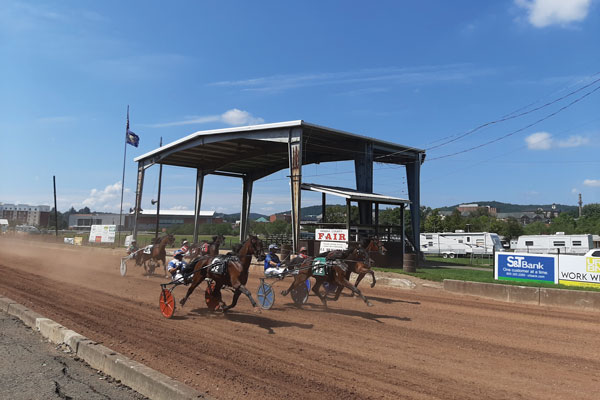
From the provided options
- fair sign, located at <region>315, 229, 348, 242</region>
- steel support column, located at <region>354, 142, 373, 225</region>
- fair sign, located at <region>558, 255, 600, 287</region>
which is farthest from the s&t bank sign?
steel support column, located at <region>354, 142, 373, 225</region>

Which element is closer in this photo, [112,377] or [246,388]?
[246,388]

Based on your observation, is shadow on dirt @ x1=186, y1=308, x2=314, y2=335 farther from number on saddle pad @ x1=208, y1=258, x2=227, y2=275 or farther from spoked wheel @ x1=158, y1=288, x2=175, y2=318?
number on saddle pad @ x1=208, y1=258, x2=227, y2=275

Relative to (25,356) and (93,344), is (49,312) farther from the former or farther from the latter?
(93,344)

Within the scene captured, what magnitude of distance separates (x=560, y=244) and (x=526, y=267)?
26.2m

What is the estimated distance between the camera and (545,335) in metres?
8.84

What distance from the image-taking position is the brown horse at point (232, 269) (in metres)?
9.68

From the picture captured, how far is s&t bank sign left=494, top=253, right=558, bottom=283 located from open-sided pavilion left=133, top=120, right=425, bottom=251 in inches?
338

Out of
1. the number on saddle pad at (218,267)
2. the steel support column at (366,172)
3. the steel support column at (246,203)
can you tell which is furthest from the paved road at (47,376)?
the steel support column at (246,203)

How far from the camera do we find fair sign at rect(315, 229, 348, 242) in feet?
70.3

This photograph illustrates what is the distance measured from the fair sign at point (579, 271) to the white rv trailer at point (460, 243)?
25404mm

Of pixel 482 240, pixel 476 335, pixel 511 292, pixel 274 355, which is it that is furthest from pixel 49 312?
pixel 482 240

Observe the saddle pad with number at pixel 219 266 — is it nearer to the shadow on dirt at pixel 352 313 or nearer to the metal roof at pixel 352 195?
the shadow on dirt at pixel 352 313

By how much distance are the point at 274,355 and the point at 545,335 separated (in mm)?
6141

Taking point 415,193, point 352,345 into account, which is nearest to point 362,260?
point 352,345
